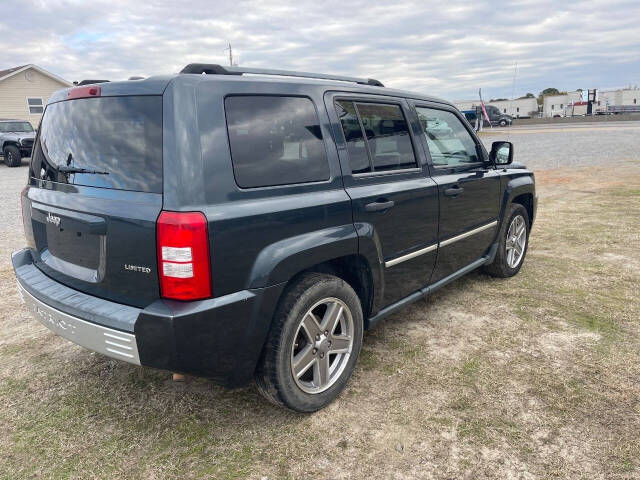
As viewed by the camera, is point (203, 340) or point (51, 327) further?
point (51, 327)

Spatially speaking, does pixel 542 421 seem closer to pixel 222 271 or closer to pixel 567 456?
pixel 567 456

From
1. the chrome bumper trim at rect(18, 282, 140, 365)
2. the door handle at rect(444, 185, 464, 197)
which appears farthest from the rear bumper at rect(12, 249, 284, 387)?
the door handle at rect(444, 185, 464, 197)

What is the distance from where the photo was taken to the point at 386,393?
2.93 metres

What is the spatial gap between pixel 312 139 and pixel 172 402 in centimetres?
174

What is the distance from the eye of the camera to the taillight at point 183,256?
6.97ft

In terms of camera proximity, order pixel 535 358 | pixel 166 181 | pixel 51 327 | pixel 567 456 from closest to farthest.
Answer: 1. pixel 166 181
2. pixel 567 456
3. pixel 51 327
4. pixel 535 358

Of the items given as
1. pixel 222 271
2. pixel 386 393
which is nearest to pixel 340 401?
pixel 386 393

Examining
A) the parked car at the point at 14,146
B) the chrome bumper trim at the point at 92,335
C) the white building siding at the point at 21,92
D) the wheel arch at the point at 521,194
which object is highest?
the white building siding at the point at 21,92

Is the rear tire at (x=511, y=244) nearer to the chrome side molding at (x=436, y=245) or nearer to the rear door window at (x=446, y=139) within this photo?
the chrome side molding at (x=436, y=245)

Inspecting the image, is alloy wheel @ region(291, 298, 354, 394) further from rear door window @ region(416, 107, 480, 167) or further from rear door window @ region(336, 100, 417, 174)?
rear door window @ region(416, 107, 480, 167)

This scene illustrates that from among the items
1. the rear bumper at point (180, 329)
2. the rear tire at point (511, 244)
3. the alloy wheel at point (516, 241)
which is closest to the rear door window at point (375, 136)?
the rear bumper at point (180, 329)

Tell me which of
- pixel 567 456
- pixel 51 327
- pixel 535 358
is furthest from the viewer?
pixel 535 358

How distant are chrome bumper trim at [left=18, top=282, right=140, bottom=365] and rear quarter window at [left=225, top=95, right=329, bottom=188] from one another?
2.94 feet

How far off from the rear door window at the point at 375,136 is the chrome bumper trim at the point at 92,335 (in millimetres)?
1553
